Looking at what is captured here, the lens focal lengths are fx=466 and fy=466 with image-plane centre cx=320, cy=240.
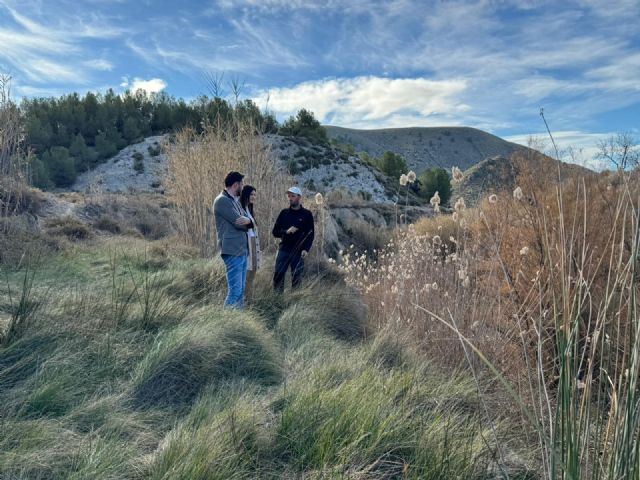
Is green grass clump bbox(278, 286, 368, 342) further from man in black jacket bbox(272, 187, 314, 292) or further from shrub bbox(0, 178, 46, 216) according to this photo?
shrub bbox(0, 178, 46, 216)

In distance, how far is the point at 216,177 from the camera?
9.52 m

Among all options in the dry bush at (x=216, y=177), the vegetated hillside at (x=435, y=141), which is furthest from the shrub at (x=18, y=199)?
the vegetated hillside at (x=435, y=141)

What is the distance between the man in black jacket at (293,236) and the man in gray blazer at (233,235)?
3.75 ft

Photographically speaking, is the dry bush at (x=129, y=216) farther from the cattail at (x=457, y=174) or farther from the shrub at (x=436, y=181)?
the shrub at (x=436, y=181)

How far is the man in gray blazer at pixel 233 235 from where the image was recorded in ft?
17.7

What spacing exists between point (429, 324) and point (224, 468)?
10.0 feet

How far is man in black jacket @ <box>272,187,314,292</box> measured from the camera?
6.65 meters

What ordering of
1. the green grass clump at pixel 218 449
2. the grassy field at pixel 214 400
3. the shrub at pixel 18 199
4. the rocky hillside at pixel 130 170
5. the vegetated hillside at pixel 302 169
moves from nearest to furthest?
the green grass clump at pixel 218 449 < the grassy field at pixel 214 400 < the shrub at pixel 18 199 < the rocky hillside at pixel 130 170 < the vegetated hillside at pixel 302 169

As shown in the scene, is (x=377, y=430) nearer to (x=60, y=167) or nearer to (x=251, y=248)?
(x=251, y=248)

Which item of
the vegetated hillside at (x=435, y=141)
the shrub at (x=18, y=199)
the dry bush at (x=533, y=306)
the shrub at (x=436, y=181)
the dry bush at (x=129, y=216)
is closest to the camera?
the dry bush at (x=533, y=306)

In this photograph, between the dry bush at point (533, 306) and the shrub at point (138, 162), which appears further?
the shrub at point (138, 162)

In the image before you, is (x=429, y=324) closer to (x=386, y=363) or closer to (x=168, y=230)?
(x=386, y=363)

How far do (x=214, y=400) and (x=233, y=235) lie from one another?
2780 millimetres

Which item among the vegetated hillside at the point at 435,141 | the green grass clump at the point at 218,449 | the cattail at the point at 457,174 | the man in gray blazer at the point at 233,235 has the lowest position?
the green grass clump at the point at 218,449
